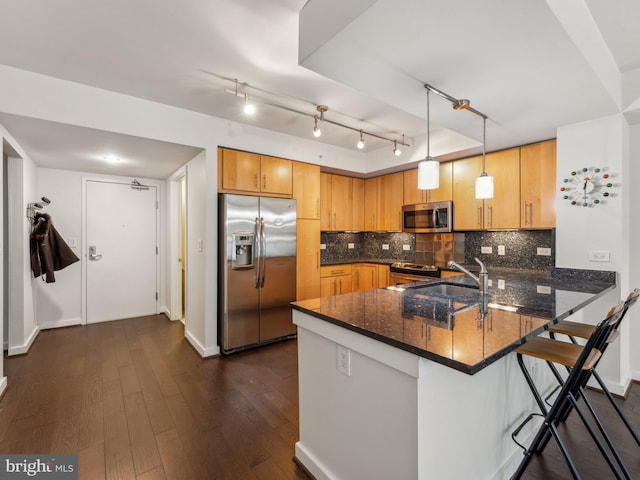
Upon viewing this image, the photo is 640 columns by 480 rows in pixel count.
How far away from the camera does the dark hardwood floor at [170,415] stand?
5.75ft

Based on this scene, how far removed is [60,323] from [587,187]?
6.32 meters

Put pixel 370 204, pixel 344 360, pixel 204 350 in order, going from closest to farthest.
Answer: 1. pixel 344 360
2. pixel 204 350
3. pixel 370 204

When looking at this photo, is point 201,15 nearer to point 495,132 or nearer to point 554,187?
point 495,132

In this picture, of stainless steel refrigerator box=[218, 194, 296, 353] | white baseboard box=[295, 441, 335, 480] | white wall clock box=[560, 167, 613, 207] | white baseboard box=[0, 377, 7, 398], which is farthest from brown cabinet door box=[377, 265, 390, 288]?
white baseboard box=[0, 377, 7, 398]

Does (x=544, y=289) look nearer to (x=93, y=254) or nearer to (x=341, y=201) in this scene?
(x=341, y=201)

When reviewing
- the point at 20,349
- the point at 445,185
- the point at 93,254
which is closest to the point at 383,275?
the point at 445,185

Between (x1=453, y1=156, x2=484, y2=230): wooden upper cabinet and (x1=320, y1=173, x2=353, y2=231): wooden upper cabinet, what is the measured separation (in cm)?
161

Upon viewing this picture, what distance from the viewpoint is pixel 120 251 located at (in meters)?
4.71

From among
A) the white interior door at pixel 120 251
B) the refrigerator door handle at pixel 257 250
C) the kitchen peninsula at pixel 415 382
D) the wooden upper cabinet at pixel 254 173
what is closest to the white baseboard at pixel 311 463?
the kitchen peninsula at pixel 415 382

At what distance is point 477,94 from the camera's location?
6.80 feet

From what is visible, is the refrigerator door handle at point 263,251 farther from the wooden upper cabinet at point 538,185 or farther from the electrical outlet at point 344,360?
the wooden upper cabinet at point 538,185

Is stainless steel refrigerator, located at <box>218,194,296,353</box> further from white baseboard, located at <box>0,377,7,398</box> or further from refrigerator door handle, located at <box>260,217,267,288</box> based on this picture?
white baseboard, located at <box>0,377,7,398</box>

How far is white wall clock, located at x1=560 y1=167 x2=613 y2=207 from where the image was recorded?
256 centimetres

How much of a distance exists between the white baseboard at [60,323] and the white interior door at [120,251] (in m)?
0.14
